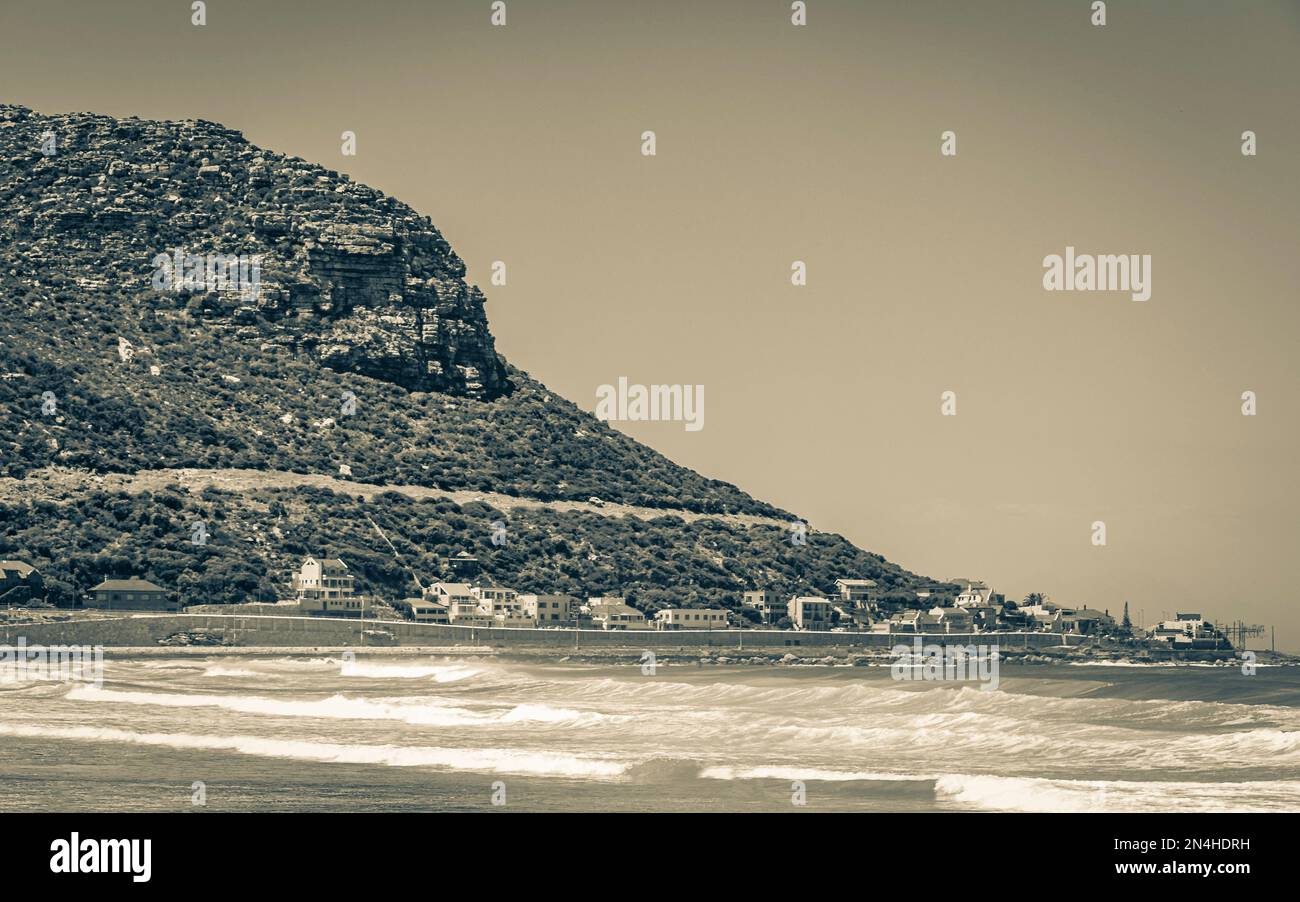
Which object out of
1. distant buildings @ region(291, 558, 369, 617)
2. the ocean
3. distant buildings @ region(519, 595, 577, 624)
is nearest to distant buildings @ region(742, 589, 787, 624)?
distant buildings @ region(519, 595, 577, 624)

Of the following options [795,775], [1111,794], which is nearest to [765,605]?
[795,775]

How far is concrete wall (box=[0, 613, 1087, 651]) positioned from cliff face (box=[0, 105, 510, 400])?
134 feet

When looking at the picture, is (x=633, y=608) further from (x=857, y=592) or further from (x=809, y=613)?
(x=857, y=592)

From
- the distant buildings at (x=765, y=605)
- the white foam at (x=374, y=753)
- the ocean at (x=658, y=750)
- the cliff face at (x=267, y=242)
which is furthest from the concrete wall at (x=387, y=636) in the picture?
the white foam at (x=374, y=753)

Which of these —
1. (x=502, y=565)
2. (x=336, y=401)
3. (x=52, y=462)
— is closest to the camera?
(x=52, y=462)

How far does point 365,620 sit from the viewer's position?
3590 inches

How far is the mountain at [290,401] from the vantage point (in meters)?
106

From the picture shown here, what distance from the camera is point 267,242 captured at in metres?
138

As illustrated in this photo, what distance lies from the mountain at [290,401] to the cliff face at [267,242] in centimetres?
18

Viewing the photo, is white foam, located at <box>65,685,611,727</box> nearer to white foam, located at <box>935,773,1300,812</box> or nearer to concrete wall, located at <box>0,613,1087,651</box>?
white foam, located at <box>935,773,1300,812</box>

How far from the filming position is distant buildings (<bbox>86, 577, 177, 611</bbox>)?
90312 millimetres

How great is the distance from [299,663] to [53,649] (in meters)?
9.67
